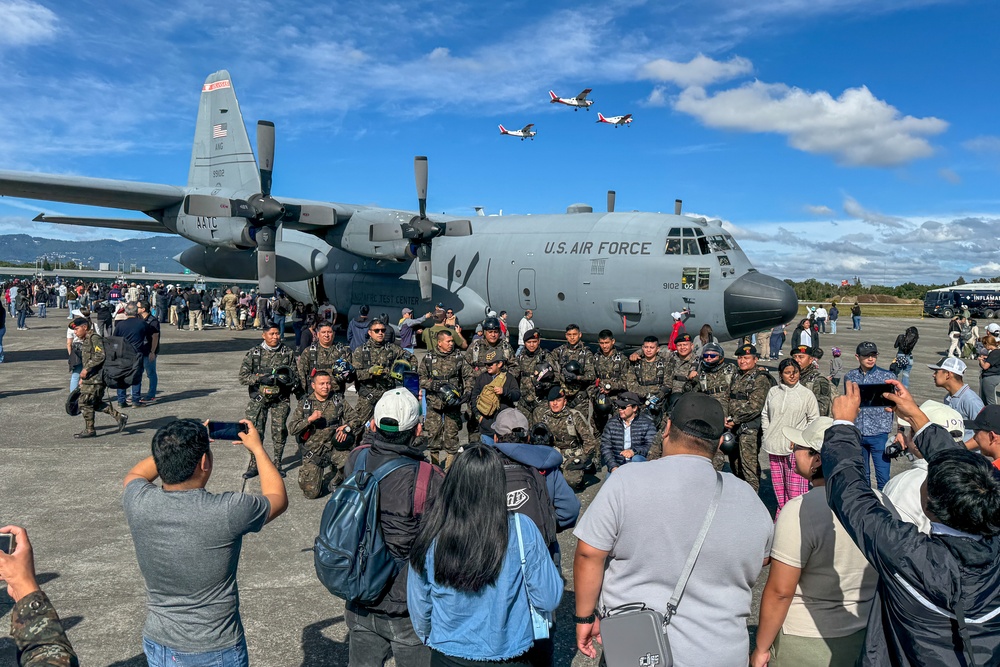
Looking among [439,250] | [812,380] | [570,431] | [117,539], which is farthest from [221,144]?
[812,380]

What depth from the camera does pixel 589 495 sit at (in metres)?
7.70

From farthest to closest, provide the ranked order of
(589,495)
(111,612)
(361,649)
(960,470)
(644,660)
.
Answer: (589,495) < (111,612) < (361,649) < (644,660) < (960,470)

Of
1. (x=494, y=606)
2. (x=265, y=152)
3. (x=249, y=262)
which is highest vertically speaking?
(x=265, y=152)

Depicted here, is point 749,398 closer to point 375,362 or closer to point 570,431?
point 570,431

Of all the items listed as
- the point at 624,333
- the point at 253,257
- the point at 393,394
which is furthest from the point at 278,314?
the point at 393,394

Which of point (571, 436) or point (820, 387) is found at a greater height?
point (820, 387)

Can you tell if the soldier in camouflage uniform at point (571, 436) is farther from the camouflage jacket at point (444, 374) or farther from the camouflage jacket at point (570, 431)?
the camouflage jacket at point (444, 374)

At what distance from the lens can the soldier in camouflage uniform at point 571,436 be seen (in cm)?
757

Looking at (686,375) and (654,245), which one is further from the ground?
(654,245)

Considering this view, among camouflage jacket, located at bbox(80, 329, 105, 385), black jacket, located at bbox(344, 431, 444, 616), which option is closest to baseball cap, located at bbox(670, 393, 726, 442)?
black jacket, located at bbox(344, 431, 444, 616)

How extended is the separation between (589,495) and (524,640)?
518 cm

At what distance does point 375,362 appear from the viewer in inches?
340

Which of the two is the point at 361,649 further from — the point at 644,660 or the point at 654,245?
the point at 654,245

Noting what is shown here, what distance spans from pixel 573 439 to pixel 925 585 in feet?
18.0
